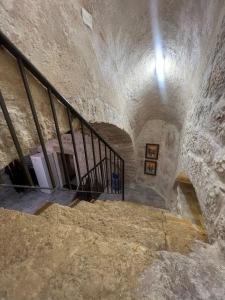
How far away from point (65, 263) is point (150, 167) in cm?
410

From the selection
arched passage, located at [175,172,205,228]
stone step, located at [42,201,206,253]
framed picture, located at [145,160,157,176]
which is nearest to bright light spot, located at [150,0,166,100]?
arched passage, located at [175,172,205,228]

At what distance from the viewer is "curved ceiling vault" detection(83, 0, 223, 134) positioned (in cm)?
158

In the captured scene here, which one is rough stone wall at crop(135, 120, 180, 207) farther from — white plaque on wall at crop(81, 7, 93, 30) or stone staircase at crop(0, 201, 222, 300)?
stone staircase at crop(0, 201, 222, 300)

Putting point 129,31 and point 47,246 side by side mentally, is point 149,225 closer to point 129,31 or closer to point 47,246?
point 47,246

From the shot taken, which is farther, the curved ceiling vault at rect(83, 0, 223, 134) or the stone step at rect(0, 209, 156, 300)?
the curved ceiling vault at rect(83, 0, 223, 134)

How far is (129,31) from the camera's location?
82.7 inches

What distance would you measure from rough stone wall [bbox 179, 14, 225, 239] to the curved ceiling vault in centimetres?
32

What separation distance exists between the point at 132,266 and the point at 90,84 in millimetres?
1688

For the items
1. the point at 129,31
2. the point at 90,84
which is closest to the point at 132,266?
the point at 90,84

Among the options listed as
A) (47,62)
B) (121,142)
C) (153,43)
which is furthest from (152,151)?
(47,62)

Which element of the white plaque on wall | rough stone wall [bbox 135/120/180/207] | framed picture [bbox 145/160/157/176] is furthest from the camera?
framed picture [bbox 145/160/157/176]

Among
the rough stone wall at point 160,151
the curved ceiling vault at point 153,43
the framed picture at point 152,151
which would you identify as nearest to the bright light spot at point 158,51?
the curved ceiling vault at point 153,43

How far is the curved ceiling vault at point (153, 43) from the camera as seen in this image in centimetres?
158

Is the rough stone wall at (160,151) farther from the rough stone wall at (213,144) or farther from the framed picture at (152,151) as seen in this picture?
the rough stone wall at (213,144)
